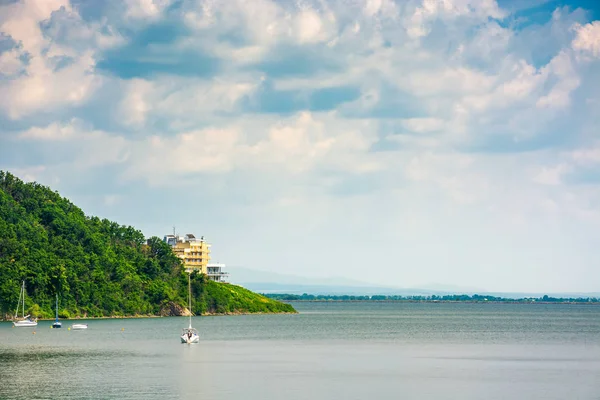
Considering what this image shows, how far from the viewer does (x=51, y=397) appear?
230ft

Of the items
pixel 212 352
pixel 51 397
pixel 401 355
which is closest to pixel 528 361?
pixel 401 355

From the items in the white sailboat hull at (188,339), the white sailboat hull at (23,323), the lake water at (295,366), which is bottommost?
the lake water at (295,366)

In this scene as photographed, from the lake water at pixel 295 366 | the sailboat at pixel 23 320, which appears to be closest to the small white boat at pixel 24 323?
the sailboat at pixel 23 320

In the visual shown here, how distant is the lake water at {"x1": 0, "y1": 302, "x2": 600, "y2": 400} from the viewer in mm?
74500

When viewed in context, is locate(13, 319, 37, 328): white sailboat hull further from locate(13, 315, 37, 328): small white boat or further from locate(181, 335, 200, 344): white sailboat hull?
locate(181, 335, 200, 344): white sailboat hull

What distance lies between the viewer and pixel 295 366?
96.8 metres

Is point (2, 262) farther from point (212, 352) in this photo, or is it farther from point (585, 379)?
point (585, 379)

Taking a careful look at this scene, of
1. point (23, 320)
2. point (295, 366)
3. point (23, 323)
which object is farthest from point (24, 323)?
point (295, 366)

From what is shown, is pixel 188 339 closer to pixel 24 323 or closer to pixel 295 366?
pixel 295 366

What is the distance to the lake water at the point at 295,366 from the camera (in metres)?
74.5

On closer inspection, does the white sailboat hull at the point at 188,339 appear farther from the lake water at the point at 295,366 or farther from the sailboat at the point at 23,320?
the sailboat at the point at 23,320

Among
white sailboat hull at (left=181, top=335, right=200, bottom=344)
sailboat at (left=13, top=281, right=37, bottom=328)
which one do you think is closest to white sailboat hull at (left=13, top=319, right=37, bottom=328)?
sailboat at (left=13, top=281, right=37, bottom=328)

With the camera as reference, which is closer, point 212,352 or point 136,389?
point 136,389

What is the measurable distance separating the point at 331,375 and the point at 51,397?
27.4m
